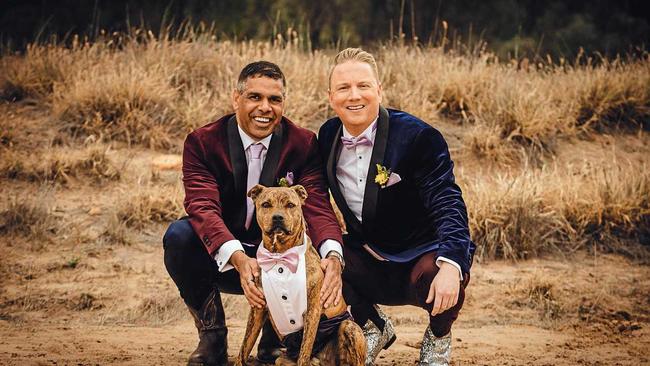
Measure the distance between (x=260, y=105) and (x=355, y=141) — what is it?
2.04 ft

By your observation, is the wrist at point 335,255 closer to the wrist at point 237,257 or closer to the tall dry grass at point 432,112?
the wrist at point 237,257

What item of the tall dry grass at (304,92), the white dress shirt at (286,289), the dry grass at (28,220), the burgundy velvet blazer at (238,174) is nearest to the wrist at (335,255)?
the burgundy velvet blazer at (238,174)

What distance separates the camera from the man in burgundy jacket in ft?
14.5

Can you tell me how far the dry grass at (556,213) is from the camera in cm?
741

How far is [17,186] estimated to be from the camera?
7.88 metres

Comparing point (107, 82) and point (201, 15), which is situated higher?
point (201, 15)

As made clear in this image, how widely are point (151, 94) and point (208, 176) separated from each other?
15.6 feet

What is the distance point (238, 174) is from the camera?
4.47 metres

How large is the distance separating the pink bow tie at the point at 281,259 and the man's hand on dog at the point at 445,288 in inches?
31.5

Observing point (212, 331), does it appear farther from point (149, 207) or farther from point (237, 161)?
point (149, 207)

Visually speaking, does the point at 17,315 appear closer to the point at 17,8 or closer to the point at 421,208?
the point at 421,208

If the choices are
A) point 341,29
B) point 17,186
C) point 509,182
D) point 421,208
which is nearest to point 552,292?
point 509,182

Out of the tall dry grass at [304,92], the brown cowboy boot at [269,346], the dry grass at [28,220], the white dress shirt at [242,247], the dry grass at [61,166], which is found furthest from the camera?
the tall dry grass at [304,92]

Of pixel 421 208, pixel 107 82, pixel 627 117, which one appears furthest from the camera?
pixel 627 117
